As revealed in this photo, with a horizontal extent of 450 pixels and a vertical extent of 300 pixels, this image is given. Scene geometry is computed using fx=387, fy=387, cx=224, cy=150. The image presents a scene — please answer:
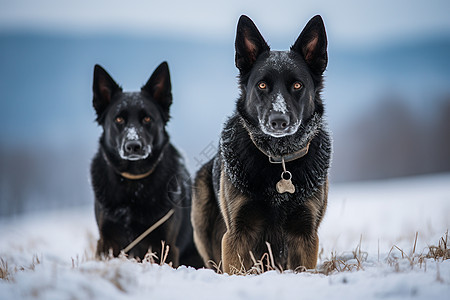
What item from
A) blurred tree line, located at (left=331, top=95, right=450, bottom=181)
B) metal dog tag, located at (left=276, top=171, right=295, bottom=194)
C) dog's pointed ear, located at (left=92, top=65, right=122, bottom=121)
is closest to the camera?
metal dog tag, located at (left=276, top=171, right=295, bottom=194)

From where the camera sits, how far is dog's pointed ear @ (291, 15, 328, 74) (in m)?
3.31

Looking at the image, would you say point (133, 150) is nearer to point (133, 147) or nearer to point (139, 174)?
point (133, 147)

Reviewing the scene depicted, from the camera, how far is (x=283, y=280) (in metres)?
2.16

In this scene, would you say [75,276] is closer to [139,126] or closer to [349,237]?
[139,126]

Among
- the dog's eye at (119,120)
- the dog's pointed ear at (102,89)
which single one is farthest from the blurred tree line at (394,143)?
the dog's eye at (119,120)

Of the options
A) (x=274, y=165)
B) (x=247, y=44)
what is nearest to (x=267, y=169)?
(x=274, y=165)

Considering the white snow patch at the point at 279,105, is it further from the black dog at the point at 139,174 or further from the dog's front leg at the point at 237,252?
the black dog at the point at 139,174

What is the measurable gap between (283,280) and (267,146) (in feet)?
4.38

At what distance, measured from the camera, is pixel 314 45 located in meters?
3.36

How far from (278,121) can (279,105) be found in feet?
0.48

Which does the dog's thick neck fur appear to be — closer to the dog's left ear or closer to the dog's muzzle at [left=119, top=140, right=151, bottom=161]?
the dog's muzzle at [left=119, top=140, right=151, bottom=161]

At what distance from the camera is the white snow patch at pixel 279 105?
2.93m

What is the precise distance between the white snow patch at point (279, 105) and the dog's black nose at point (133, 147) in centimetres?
172

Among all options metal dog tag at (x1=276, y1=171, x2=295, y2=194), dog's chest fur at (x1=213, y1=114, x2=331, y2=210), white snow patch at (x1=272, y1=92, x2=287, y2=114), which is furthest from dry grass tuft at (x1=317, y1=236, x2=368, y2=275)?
white snow patch at (x1=272, y1=92, x2=287, y2=114)
